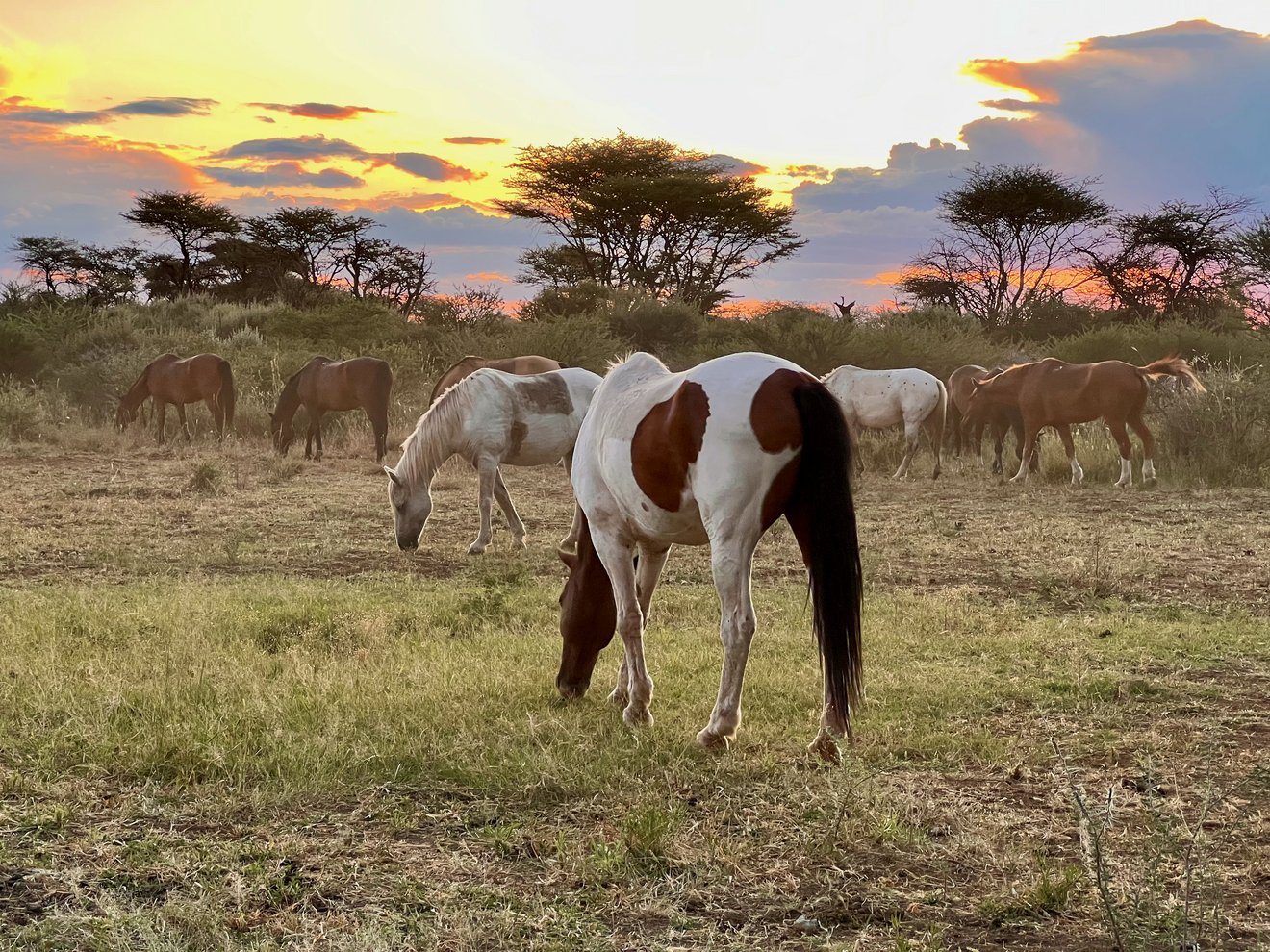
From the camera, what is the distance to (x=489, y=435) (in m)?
9.98

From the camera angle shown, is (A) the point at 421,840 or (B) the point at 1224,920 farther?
(A) the point at 421,840

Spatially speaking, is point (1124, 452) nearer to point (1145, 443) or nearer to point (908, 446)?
point (1145, 443)

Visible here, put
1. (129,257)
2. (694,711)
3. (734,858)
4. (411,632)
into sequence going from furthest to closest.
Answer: (129,257) < (411,632) < (694,711) < (734,858)

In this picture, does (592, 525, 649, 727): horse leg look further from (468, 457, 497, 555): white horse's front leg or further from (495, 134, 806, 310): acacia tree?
(495, 134, 806, 310): acacia tree

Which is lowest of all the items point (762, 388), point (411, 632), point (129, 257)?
point (411, 632)

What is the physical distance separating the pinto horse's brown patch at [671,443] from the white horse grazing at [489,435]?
15.6 feet

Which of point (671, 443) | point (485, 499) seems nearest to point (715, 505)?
point (671, 443)

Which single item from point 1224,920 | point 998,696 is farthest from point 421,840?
point 998,696

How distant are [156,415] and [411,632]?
53.1 ft

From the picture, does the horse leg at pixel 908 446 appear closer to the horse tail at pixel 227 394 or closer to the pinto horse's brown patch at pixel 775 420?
the horse tail at pixel 227 394

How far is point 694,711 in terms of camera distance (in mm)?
4984

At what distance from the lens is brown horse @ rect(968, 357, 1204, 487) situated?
14055 millimetres

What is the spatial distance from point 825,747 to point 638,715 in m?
0.81

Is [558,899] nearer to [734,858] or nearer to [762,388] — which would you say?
[734,858]
